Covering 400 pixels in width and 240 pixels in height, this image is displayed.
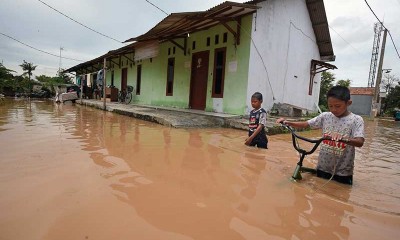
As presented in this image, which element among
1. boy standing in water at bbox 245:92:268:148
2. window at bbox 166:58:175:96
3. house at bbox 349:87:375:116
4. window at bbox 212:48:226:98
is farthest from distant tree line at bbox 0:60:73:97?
house at bbox 349:87:375:116

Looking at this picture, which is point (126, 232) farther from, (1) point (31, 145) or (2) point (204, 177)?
(1) point (31, 145)

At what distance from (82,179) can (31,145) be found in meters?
1.98

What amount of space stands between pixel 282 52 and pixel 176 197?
930 cm

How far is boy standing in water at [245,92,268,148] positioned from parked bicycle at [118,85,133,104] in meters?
13.6

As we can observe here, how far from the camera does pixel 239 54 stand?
910 cm

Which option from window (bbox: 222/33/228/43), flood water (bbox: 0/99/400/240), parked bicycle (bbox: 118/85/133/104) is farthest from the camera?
parked bicycle (bbox: 118/85/133/104)

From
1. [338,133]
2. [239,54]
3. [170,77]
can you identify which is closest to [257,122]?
[338,133]

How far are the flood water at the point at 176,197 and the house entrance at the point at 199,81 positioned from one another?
6.94m

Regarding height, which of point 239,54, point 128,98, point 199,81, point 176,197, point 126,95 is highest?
point 239,54

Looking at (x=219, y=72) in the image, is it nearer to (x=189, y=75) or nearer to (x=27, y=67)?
(x=189, y=75)

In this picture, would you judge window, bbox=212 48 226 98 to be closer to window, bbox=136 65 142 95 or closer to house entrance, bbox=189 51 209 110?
house entrance, bbox=189 51 209 110

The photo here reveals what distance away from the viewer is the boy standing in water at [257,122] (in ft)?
14.3

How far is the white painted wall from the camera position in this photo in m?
9.07

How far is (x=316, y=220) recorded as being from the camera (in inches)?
79.4
